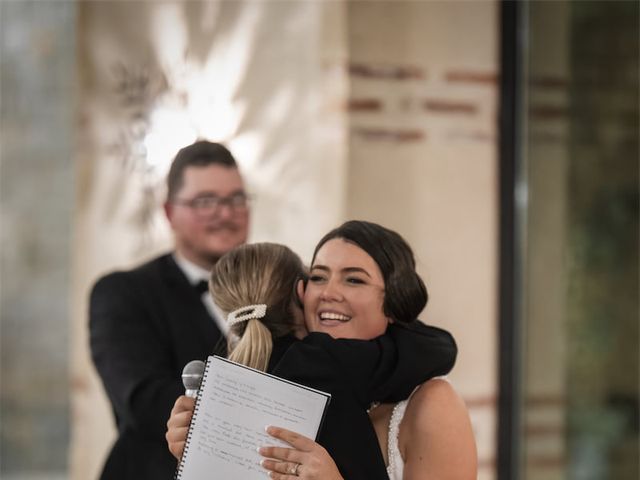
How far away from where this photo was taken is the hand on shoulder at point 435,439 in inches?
35.7

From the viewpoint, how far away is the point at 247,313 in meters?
0.90

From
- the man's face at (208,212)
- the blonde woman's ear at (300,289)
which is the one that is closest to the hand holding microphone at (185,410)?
the blonde woman's ear at (300,289)

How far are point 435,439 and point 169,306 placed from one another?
0.47 metres

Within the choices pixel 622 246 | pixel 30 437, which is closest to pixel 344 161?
pixel 622 246

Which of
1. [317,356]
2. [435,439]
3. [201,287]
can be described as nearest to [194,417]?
[317,356]

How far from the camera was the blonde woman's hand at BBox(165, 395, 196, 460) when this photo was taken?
88cm

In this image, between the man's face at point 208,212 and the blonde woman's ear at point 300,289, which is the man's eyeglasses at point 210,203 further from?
the blonde woman's ear at point 300,289

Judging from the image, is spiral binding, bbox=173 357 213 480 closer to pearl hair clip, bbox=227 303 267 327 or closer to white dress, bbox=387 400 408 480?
pearl hair clip, bbox=227 303 267 327

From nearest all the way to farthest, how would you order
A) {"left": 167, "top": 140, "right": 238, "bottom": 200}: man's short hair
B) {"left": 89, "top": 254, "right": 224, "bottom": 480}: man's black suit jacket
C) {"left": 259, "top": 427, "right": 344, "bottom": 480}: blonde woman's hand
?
{"left": 259, "top": 427, "right": 344, "bottom": 480}: blonde woman's hand
{"left": 89, "top": 254, "right": 224, "bottom": 480}: man's black suit jacket
{"left": 167, "top": 140, "right": 238, "bottom": 200}: man's short hair

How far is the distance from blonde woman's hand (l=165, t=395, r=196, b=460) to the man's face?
0.27 meters

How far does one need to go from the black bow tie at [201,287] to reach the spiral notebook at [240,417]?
12.9 inches

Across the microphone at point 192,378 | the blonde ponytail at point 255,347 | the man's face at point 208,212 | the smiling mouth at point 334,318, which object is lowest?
the microphone at point 192,378

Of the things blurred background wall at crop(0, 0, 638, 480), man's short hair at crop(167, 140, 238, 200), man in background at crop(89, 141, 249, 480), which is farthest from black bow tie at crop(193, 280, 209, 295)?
blurred background wall at crop(0, 0, 638, 480)

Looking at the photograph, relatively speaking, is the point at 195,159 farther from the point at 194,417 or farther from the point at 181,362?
the point at 194,417
